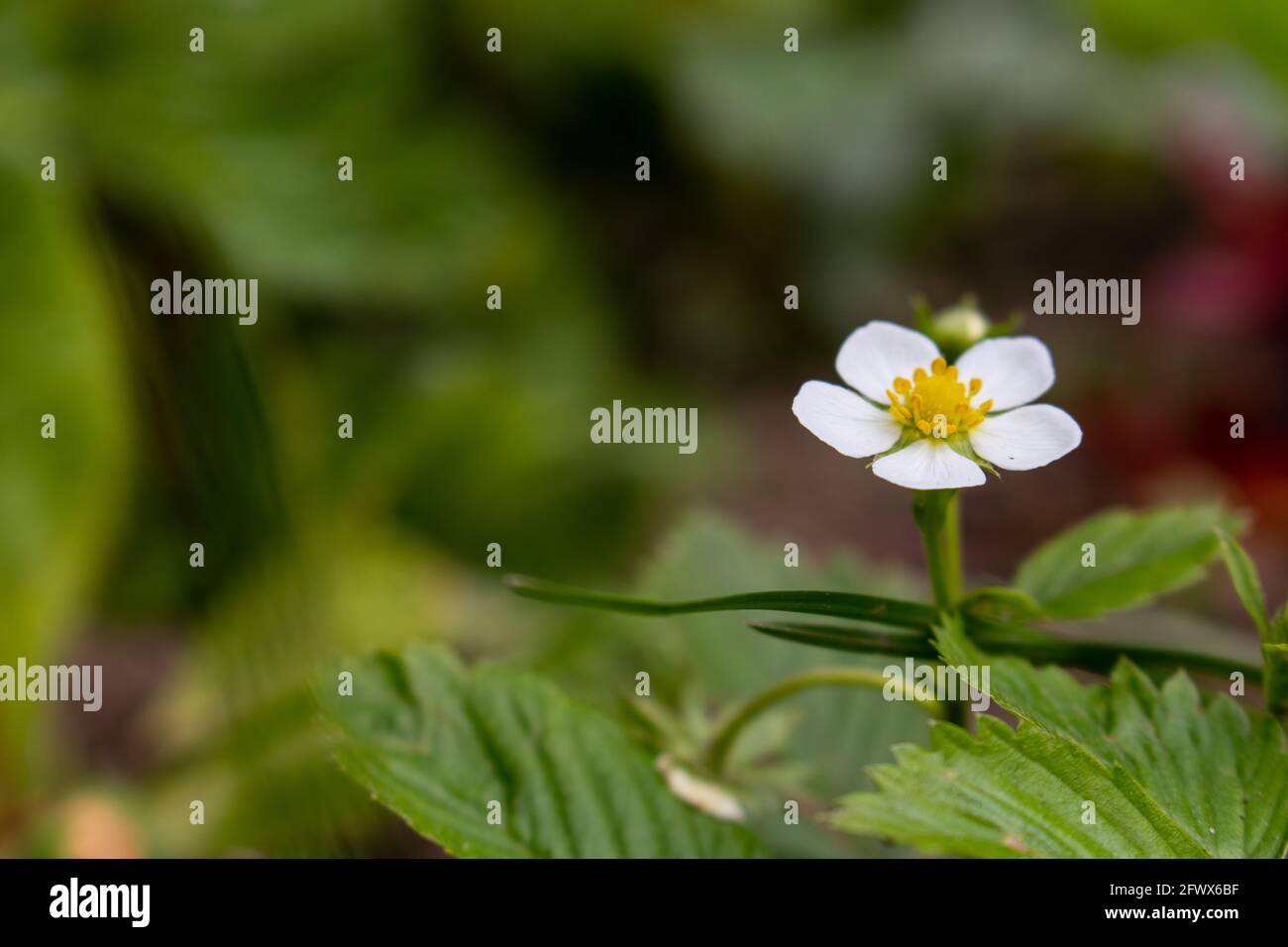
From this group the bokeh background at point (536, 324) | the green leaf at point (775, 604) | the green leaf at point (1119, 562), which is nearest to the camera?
the green leaf at point (775, 604)

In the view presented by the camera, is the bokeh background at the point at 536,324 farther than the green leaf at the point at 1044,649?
Yes

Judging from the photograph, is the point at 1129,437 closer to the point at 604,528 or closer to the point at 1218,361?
the point at 1218,361

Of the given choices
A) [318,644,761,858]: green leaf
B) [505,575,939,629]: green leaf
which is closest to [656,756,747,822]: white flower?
[318,644,761,858]: green leaf

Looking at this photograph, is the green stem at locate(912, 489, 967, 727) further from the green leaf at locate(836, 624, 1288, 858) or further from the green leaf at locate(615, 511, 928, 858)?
the green leaf at locate(615, 511, 928, 858)

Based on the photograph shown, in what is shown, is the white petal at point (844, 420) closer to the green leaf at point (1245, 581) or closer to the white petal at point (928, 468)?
the white petal at point (928, 468)

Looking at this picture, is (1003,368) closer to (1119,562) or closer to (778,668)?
(1119,562)

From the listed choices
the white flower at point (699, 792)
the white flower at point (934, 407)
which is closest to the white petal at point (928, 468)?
the white flower at point (934, 407)

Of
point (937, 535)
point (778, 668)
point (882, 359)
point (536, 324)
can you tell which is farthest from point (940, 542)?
point (536, 324)
